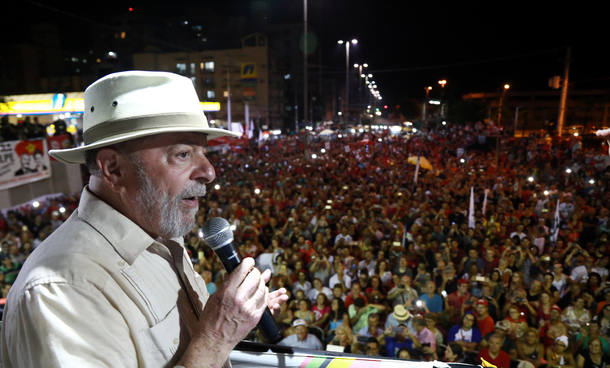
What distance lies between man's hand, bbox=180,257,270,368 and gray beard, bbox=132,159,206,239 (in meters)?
0.31

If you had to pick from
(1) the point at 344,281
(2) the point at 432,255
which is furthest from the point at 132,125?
(2) the point at 432,255

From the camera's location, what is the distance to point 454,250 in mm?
7504

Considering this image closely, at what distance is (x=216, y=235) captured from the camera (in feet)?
5.71

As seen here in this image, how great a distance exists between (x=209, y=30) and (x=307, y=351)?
72.1 m

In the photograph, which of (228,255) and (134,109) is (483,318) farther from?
(134,109)

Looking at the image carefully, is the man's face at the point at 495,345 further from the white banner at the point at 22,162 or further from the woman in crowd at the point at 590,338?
the white banner at the point at 22,162

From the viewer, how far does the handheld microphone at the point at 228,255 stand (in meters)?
1.66

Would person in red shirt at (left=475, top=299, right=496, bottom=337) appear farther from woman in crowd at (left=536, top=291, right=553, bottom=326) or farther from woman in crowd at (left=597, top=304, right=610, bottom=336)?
woman in crowd at (left=597, top=304, right=610, bottom=336)

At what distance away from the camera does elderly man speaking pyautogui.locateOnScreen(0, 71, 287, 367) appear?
3.40 feet

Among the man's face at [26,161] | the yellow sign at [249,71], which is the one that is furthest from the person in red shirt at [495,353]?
the yellow sign at [249,71]

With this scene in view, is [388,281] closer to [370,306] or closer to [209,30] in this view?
[370,306]

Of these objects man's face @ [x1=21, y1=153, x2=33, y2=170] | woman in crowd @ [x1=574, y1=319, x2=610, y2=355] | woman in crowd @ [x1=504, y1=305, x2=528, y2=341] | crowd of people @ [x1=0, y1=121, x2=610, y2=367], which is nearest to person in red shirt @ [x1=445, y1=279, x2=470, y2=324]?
crowd of people @ [x1=0, y1=121, x2=610, y2=367]

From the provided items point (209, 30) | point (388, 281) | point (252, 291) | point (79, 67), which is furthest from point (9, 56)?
point (252, 291)

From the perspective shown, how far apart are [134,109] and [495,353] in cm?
472
